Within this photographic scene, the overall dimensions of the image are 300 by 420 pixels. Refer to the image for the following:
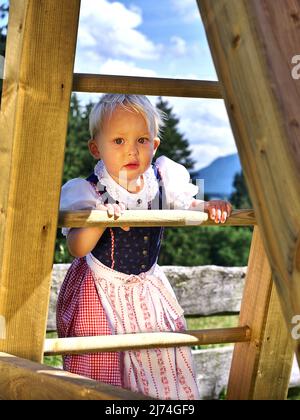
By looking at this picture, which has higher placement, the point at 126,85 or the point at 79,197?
the point at 126,85

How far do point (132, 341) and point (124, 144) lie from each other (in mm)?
603

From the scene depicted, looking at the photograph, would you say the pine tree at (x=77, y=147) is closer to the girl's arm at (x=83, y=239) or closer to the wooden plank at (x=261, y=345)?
the wooden plank at (x=261, y=345)

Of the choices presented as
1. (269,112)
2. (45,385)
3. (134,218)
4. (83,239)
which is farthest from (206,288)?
(269,112)

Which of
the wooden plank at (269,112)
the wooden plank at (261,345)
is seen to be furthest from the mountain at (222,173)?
the wooden plank at (269,112)

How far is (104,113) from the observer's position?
266 centimetres

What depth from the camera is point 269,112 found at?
1.51 meters

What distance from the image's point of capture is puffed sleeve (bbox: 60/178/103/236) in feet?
8.32

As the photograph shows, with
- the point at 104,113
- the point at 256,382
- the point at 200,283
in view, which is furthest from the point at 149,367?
the point at 200,283

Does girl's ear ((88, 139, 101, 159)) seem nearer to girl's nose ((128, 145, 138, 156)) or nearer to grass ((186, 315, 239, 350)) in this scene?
girl's nose ((128, 145, 138, 156))

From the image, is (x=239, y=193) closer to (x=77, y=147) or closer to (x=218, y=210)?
(x=77, y=147)

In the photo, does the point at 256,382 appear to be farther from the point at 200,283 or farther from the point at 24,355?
the point at 200,283

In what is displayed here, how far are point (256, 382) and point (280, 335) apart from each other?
18 cm

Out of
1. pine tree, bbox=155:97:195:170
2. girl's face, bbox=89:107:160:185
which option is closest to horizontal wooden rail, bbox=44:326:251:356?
girl's face, bbox=89:107:160:185

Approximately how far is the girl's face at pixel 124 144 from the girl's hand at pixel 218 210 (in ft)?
0.91
